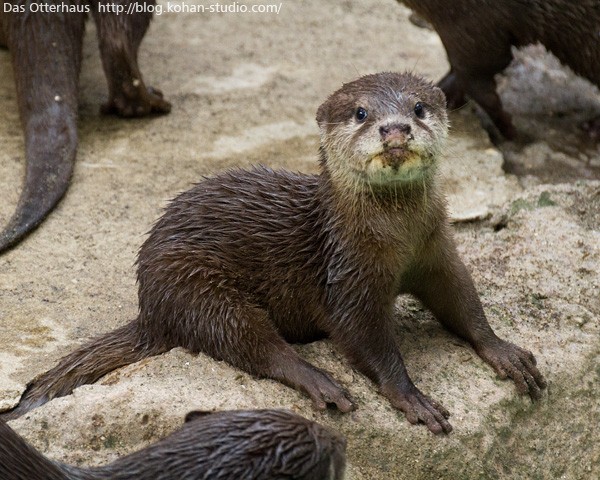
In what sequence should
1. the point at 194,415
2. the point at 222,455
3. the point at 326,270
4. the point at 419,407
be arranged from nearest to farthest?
the point at 222,455 < the point at 194,415 < the point at 419,407 < the point at 326,270

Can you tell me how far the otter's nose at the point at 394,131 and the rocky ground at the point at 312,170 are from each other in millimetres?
677

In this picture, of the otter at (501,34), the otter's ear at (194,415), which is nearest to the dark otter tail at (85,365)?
the otter's ear at (194,415)

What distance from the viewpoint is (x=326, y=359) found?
316cm

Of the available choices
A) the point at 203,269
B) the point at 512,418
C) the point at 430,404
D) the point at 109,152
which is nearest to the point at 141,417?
the point at 203,269

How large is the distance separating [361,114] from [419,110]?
0.52ft

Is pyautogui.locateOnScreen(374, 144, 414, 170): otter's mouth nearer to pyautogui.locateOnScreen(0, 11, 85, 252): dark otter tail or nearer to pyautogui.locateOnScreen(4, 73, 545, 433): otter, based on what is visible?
pyautogui.locateOnScreen(4, 73, 545, 433): otter

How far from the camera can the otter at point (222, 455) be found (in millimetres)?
2381

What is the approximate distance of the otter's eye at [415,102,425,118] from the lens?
3.04m

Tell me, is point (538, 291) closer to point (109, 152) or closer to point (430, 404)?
point (430, 404)

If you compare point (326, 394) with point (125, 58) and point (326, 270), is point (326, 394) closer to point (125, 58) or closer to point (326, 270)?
point (326, 270)

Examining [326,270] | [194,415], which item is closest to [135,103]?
[326,270]

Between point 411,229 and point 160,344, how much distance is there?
784mm

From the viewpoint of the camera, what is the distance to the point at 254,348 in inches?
120

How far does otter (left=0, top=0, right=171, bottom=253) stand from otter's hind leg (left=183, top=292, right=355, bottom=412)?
156 cm
